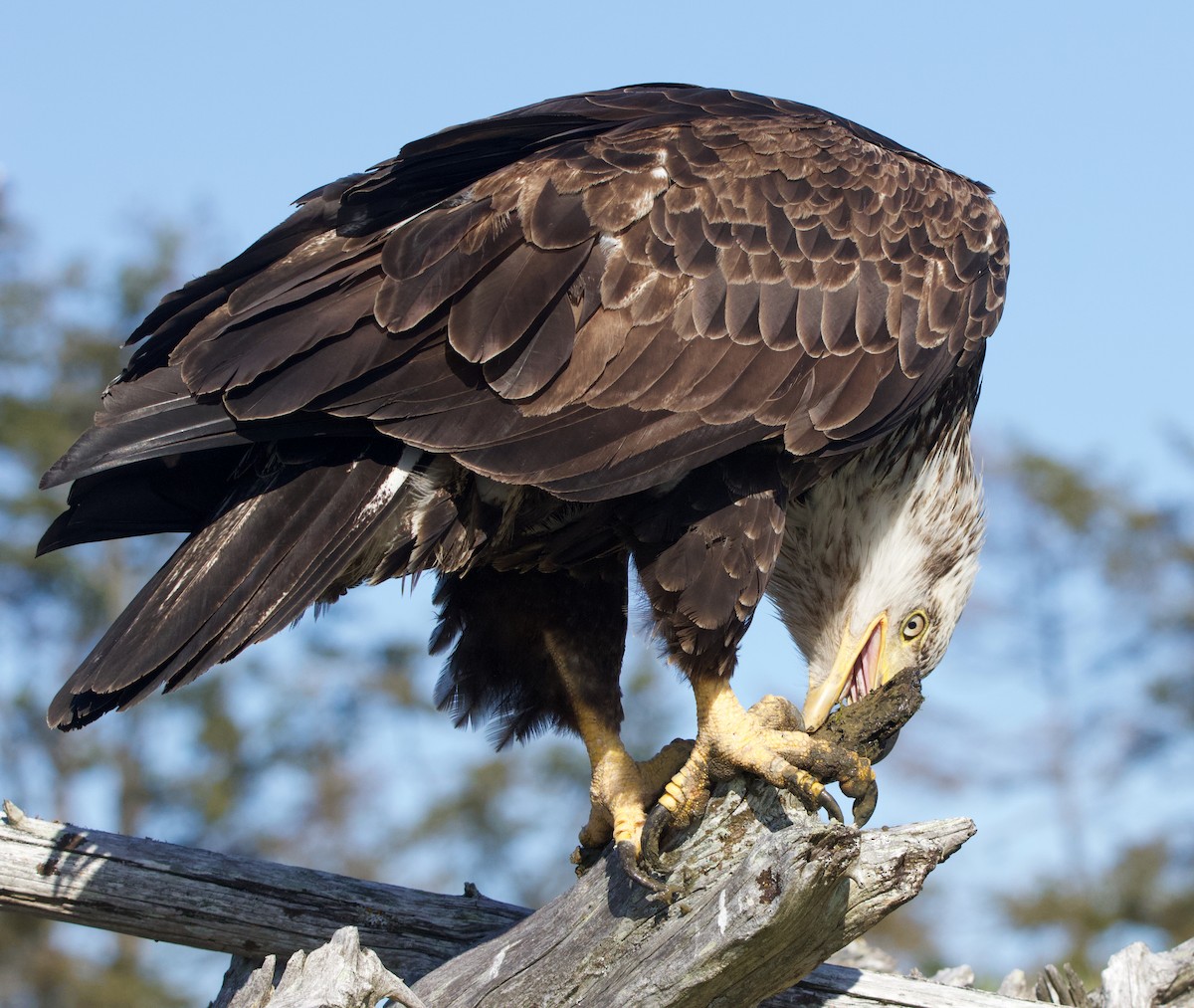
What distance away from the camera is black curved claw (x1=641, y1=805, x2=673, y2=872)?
134 inches

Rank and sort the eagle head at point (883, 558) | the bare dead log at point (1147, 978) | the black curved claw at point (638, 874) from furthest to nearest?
1. the bare dead log at point (1147, 978)
2. the eagle head at point (883, 558)
3. the black curved claw at point (638, 874)

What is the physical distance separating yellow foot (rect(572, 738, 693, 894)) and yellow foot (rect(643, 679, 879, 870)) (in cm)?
14

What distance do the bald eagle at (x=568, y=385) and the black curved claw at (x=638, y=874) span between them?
0.05 ft

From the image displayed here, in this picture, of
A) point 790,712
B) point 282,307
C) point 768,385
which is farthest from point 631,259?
point 790,712

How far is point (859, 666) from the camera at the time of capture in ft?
14.3

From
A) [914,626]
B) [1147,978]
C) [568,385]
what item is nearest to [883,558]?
[914,626]

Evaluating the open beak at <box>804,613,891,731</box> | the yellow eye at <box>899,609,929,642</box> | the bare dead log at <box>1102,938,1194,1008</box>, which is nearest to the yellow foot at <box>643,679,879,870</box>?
the open beak at <box>804,613,891,731</box>

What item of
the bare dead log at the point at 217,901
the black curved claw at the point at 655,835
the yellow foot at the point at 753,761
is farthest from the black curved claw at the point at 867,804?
the bare dead log at the point at 217,901

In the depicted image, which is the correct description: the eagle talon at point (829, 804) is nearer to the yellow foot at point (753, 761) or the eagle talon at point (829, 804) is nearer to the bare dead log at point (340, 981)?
the yellow foot at point (753, 761)

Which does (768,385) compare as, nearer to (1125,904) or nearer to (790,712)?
(790,712)

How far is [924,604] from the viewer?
4.38 meters

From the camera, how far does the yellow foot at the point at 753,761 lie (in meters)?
3.48

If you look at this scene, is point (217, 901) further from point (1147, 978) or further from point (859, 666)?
point (1147, 978)

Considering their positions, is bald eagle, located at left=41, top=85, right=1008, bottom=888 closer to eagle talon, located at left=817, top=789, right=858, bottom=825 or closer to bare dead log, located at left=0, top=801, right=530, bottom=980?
eagle talon, located at left=817, top=789, right=858, bottom=825
